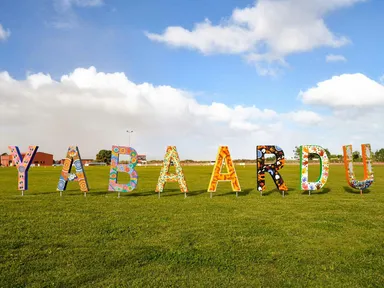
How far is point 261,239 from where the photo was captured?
329 inches

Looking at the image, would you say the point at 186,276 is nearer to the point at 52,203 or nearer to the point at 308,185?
the point at 52,203

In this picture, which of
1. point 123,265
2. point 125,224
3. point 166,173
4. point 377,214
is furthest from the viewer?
point 166,173

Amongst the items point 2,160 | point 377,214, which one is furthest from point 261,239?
point 2,160

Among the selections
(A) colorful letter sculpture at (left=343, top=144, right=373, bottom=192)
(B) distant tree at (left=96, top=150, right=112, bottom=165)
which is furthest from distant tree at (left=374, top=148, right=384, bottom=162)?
(A) colorful letter sculpture at (left=343, top=144, right=373, bottom=192)

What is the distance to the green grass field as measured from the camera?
5.94 m

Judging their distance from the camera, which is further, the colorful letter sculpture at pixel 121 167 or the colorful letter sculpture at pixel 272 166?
the colorful letter sculpture at pixel 272 166

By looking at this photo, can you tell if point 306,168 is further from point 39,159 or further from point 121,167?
point 39,159

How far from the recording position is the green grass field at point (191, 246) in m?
5.94

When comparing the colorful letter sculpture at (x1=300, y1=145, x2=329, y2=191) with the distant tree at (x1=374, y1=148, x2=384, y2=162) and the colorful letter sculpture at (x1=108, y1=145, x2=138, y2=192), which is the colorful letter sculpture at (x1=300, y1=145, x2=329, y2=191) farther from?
the distant tree at (x1=374, y1=148, x2=384, y2=162)

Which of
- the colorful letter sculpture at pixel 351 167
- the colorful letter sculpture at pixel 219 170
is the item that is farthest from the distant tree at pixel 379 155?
the colorful letter sculpture at pixel 219 170

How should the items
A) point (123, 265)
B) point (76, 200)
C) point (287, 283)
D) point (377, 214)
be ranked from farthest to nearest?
1. point (76, 200)
2. point (377, 214)
3. point (123, 265)
4. point (287, 283)

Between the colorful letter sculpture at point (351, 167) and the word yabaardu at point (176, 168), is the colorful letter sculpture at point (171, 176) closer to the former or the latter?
the word yabaardu at point (176, 168)

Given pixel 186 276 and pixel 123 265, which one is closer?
pixel 186 276

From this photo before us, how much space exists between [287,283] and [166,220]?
18.2 feet
